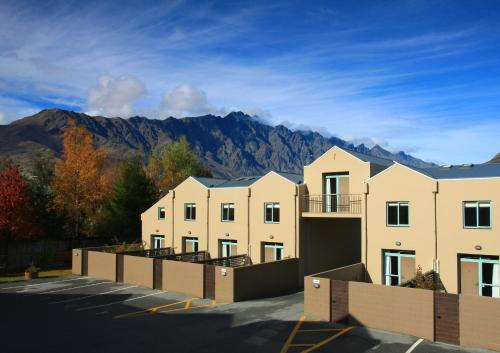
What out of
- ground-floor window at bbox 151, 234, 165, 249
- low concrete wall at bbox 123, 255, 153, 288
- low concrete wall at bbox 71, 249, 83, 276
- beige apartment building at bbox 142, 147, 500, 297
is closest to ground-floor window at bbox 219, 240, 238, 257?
beige apartment building at bbox 142, 147, 500, 297

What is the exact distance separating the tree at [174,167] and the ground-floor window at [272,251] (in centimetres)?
3578

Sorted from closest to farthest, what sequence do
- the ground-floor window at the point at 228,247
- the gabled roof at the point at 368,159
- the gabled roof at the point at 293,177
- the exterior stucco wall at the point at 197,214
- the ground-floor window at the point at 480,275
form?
the ground-floor window at the point at 480,275 < the gabled roof at the point at 368,159 < the gabled roof at the point at 293,177 < the ground-floor window at the point at 228,247 < the exterior stucco wall at the point at 197,214

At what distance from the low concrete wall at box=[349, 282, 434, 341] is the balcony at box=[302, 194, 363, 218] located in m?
7.91

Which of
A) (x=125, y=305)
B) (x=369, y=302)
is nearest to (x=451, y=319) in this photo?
(x=369, y=302)

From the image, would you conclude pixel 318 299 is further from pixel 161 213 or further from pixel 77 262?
pixel 77 262

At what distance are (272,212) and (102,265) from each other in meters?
13.6

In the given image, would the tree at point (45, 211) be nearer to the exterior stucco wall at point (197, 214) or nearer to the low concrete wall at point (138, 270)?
the exterior stucco wall at point (197, 214)

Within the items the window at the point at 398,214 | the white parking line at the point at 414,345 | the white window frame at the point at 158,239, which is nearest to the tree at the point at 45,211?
the white window frame at the point at 158,239

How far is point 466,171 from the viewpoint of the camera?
79.8 feet

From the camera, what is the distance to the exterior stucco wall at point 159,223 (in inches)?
1503

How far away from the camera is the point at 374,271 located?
82.3 ft

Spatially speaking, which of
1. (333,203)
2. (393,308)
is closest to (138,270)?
(333,203)

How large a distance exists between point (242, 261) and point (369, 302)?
1365 cm

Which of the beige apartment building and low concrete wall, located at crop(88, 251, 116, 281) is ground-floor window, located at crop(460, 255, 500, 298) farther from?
low concrete wall, located at crop(88, 251, 116, 281)
